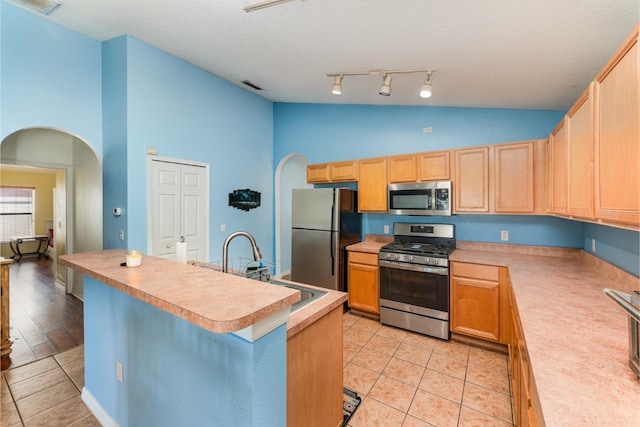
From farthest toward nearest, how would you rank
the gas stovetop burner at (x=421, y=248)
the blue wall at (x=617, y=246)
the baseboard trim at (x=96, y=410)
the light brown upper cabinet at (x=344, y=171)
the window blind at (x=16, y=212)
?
the window blind at (x=16, y=212)
the light brown upper cabinet at (x=344, y=171)
the gas stovetop burner at (x=421, y=248)
the baseboard trim at (x=96, y=410)
the blue wall at (x=617, y=246)

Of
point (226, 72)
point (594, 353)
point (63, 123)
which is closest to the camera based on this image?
point (594, 353)

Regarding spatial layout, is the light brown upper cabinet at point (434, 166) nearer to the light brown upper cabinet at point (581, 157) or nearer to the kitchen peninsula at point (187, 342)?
the light brown upper cabinet at point (581, 157)

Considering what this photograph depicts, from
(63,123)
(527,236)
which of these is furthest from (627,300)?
(63,123)

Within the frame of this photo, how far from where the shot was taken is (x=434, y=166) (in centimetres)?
332

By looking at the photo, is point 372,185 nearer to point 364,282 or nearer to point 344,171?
point 344,171

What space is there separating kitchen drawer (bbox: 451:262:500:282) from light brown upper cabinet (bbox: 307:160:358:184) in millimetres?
1769

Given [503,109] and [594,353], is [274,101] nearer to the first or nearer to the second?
[503,109]

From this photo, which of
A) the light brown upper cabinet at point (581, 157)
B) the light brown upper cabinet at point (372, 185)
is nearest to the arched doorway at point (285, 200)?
the light brown upper cabinet at point (372, 185)

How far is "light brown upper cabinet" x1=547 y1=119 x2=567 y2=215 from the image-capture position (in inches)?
78.8

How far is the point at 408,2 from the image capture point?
1735 mm

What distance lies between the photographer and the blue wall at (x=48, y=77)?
2.61m

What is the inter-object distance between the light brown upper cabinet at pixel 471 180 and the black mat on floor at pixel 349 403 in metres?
2.23

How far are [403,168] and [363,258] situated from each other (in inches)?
50.3

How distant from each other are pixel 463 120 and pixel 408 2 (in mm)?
2132
